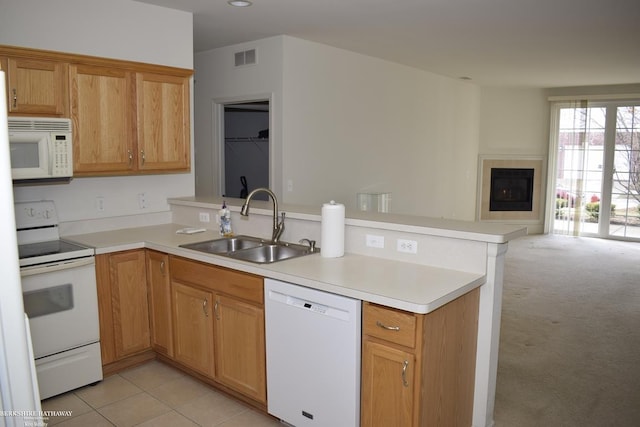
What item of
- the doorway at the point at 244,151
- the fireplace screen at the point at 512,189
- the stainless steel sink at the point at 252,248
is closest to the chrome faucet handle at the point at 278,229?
the stainless steel sink at the point at 252,248

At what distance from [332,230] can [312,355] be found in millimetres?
725

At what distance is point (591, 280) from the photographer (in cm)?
579

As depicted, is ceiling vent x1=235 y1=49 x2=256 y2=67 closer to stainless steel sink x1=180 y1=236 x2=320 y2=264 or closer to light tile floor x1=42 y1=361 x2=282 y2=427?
stainless steel sink x1=180 y1=236 x2=320 y2=264

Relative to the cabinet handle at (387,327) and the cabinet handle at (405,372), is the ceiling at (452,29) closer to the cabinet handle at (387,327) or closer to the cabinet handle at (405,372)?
the cabinet handle at (387,327)

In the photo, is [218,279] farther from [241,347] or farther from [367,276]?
[367,276]

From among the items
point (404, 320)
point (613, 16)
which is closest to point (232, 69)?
point (613, 16)

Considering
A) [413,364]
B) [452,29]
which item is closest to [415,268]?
[413,364]

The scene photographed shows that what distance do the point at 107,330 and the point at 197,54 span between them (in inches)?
140

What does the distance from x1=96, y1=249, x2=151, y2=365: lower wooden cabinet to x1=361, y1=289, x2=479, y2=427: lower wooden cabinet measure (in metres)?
1.81

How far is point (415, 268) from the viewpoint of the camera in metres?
2.61

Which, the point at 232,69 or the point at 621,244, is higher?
the point at 232,69

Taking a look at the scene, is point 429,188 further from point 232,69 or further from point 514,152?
point 232,69

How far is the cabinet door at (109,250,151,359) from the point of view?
3.25 meters

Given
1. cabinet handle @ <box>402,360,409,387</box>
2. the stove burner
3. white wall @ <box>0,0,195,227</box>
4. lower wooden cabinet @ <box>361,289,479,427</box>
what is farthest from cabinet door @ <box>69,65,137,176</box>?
cabinet handle @ <box>402,360,409,387</box>
